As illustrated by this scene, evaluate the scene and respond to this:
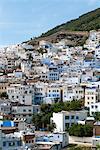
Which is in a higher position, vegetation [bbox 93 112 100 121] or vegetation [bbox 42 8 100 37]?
vegetation [bbox 42 8 100 37]

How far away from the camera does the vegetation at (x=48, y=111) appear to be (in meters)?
31.0

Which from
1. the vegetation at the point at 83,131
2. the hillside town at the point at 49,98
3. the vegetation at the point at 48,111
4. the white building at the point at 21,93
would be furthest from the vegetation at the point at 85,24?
the vegetation at the point at 83,131

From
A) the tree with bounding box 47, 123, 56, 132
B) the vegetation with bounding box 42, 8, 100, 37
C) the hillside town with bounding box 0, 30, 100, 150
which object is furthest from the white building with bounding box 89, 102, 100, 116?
the vegetation with bounding box 42, 8, 100, 37

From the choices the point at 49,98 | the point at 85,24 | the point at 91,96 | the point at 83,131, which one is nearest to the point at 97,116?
the point at 83,131

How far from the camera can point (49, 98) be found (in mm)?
36969

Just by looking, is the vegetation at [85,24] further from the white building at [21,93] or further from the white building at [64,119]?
the white building at [64,119]

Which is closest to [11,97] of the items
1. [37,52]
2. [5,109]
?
[5,109]

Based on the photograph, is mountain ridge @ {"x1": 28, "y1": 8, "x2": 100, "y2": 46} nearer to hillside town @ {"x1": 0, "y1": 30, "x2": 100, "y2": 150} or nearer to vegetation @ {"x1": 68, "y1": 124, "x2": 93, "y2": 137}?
hillside town @ {"x1": 0, "y1": 30, "x2": 100, "y2": 150}

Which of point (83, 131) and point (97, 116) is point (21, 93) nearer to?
point (97, 116)

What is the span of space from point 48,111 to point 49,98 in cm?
359

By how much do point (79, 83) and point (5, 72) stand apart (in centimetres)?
1038

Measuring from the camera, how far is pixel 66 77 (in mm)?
43406

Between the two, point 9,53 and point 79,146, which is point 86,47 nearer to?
point 9,53

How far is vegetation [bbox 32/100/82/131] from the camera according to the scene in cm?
3100
